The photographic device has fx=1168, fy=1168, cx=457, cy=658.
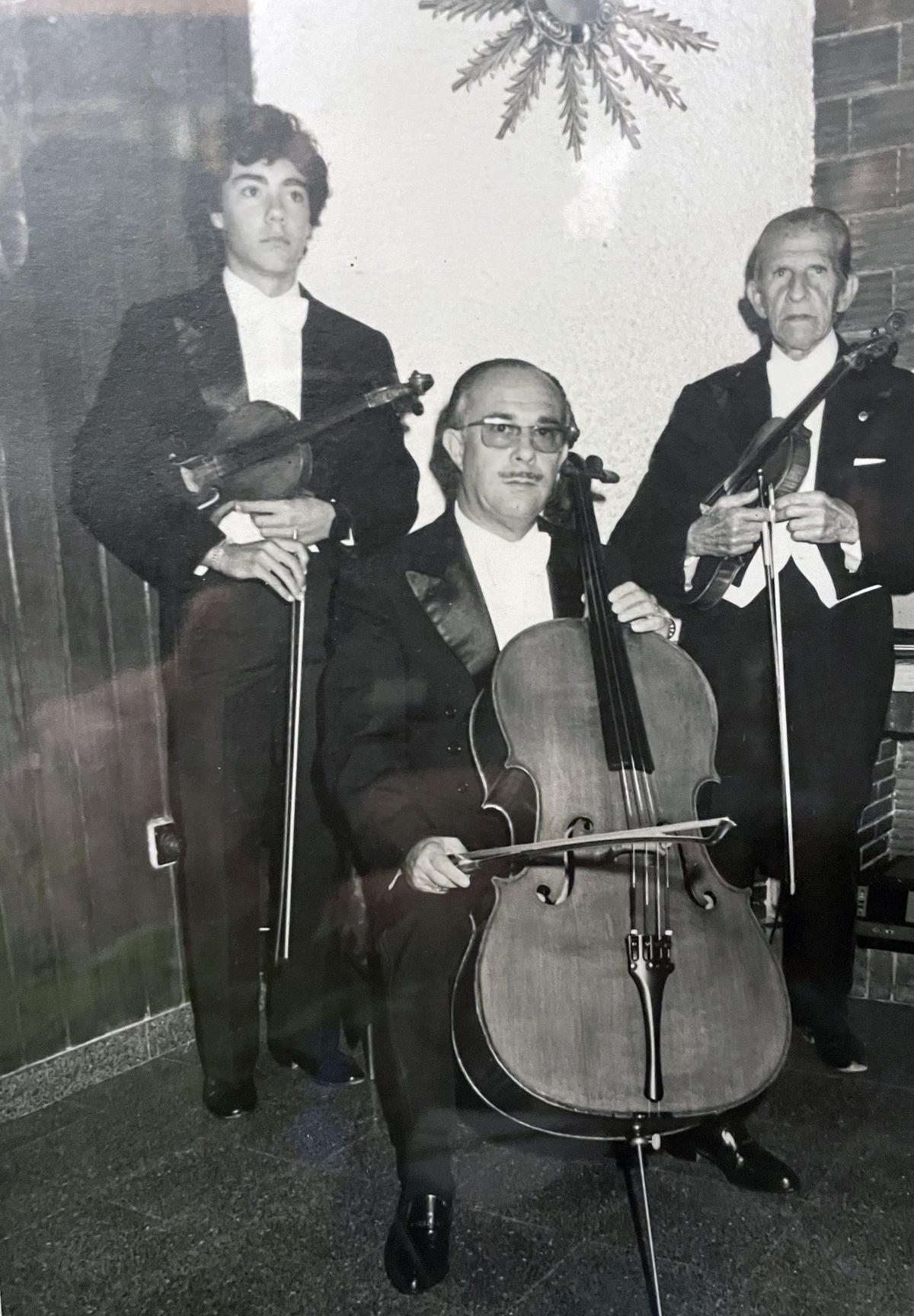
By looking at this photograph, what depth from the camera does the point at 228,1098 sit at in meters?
2.12

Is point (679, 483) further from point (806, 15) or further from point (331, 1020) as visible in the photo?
point (331, 1020)

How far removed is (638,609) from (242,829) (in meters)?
0.81

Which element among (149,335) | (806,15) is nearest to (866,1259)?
(149,335)

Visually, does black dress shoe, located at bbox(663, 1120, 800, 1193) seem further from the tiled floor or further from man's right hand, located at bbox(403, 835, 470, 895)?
man's right hand, located at bbox(403, 835, 470, 895)

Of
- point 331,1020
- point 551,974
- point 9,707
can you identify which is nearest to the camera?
point 551,974

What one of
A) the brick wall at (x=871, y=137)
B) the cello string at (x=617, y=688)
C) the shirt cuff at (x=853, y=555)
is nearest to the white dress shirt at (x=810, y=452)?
the shirt cuff at (x=853, y=555)

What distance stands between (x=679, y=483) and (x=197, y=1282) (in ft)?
5.15

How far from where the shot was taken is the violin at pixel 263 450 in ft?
6.30

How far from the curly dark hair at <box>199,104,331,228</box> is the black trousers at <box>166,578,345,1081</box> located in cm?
65

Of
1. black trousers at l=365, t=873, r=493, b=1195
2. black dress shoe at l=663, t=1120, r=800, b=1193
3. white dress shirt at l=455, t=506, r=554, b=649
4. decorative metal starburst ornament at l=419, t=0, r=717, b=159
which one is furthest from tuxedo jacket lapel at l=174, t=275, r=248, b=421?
black dress shoe at l=663, t=1120, r=800, b=1193

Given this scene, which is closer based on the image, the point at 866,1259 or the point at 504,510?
the point at 866,1259

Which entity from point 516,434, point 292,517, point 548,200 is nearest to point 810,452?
point 516,434

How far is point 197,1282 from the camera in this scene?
184 cm

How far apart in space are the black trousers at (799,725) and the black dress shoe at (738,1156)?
43 cm
